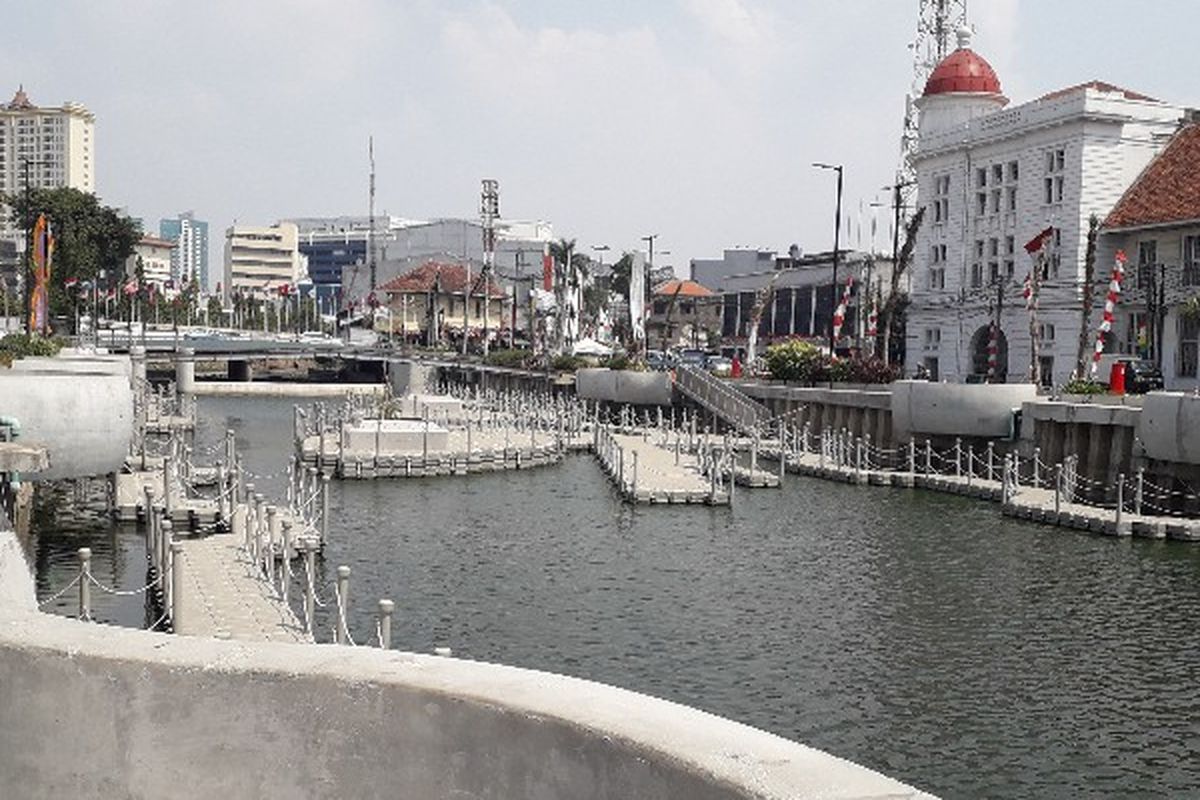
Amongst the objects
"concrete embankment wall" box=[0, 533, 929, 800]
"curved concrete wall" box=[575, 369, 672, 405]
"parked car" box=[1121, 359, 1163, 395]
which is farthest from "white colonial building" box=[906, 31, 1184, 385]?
"concrete embankment wall" box=[0, 533, 929, 800]

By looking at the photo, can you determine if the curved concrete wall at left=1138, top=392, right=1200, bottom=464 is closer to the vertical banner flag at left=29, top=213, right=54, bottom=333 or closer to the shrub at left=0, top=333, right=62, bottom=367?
the shrub at left=0, top=333, right=62, bottom=367

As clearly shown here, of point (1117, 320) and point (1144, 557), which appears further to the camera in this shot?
point (1117, 320)

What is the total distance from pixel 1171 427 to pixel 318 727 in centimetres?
3996

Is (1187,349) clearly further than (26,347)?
Yes

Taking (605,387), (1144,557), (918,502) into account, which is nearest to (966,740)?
(1144,557)

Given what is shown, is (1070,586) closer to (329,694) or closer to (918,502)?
(918,502)

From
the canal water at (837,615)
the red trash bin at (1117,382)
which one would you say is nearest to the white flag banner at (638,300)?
the red trash bin at (1117,382)

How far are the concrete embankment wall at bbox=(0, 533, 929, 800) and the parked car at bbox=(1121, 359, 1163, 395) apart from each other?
184 ft

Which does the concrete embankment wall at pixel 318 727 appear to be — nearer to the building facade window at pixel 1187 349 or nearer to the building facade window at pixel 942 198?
the building facade window at pixel 1187 349

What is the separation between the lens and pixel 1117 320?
72125 millimetres

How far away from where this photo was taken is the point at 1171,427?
Answer: 42.5 metres

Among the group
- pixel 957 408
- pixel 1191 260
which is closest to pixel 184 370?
pixel 957 408

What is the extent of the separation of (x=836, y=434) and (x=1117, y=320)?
1790 cm

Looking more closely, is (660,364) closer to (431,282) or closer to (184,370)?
(184,370)
